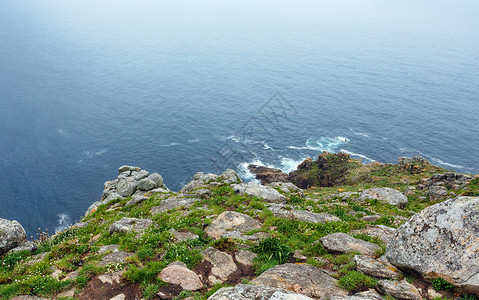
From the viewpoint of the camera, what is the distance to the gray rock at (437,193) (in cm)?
3428

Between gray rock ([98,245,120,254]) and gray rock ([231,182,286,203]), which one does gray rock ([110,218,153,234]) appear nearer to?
gray rock ([98,245,120,254])

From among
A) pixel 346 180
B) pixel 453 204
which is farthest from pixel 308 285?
pixel 346 180

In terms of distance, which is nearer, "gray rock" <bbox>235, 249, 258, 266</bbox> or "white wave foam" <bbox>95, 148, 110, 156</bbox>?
"gray rock" <bbox>235, 249, 258, 266</bbox>

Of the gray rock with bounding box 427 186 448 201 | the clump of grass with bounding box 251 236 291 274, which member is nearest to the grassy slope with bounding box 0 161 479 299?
the clump of grass with bounding box 251 236 291 274

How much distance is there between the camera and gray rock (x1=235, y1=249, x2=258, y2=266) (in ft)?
53.9

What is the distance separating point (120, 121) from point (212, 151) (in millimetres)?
43091

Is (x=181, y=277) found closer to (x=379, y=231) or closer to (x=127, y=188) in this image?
(x=379, y=231)

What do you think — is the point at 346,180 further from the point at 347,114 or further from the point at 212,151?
the point at 347,114

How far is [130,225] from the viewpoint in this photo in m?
23.5

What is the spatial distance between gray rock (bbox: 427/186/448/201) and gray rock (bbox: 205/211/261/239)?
24.5 meters

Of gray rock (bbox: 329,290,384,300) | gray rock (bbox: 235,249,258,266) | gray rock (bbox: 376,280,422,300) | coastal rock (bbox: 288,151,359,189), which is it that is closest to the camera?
gray rock (bbox: 329,290,384,300)

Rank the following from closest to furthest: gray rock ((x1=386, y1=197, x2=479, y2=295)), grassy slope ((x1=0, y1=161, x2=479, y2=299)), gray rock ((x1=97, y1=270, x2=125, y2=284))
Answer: gray rock ((x1=386, y1=197, x2=479, y2=295)) < grassy slope ((x1=0, y1=161, x2=479, y2=299)) < gray rock ((x1=97, y1=270, x2=125, y2=284))

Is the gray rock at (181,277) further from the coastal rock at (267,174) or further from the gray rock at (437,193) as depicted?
the coastal rock at (267,174)

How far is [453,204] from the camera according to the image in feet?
43.5
